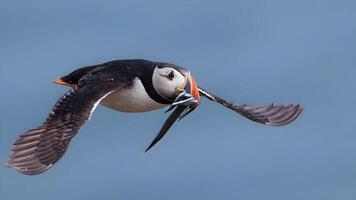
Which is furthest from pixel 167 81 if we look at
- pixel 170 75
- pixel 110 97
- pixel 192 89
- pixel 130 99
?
pixel 110 97

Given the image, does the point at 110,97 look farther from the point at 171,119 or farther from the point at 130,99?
the point at 171,119

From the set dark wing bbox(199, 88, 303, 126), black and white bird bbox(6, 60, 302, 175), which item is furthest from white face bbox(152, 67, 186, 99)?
dark wing bbox(199, 88, 303, 126)

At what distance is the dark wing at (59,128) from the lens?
1523 cm

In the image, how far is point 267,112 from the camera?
20094 mm

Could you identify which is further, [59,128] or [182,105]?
[182,105]

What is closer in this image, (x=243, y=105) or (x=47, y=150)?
(x=47, y=150)

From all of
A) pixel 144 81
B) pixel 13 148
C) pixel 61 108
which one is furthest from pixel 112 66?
pixel 13 148

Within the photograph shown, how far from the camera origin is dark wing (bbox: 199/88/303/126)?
19.4 m

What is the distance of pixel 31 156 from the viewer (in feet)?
50.4

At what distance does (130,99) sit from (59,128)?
177cm

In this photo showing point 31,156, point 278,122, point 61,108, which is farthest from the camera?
point 278,122

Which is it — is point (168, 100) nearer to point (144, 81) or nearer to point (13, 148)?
point (144, 81)

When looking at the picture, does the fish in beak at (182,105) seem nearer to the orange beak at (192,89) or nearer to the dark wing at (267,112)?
the orange beak at (192,89)

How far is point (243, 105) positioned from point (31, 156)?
18.0 ft
